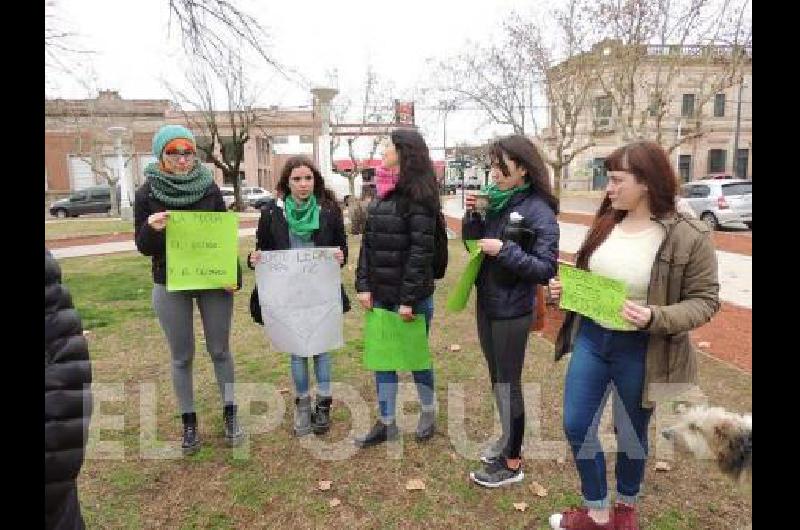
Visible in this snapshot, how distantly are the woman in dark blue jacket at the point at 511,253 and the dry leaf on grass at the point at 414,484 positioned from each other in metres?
0.31

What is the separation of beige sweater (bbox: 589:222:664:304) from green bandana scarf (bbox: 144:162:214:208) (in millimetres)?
2143

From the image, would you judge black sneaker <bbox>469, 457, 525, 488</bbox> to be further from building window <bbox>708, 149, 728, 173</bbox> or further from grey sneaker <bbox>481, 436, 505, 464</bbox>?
building window <bbox>708, 149, 728, 173</bbox>

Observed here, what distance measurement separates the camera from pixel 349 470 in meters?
3.27

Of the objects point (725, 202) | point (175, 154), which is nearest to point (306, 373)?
point (175, 154)

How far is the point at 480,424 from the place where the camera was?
383 cm

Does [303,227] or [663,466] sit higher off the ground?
[303,227]

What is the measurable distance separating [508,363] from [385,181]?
118cm

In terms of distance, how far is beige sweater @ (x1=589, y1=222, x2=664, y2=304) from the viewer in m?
2.33

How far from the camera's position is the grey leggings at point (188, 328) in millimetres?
3221

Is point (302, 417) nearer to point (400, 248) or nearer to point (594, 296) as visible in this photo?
point (400, 248)

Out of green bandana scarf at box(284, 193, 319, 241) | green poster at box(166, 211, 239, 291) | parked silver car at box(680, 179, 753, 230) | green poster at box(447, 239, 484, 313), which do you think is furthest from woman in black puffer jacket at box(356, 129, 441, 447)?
parked silver car at box(680, 179, 753, 230)
